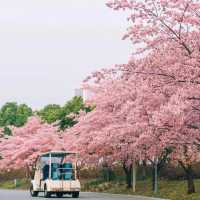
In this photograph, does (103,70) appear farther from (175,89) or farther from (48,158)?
(48,158)

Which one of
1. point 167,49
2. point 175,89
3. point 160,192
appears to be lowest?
point 160,192

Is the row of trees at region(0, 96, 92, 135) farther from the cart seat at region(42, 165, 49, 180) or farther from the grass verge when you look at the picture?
the cart seat at region(42, 165, 49, 180)

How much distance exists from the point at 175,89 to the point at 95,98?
2358 cm

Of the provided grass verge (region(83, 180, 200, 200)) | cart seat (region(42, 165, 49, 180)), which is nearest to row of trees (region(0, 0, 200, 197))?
grass verge (region(83, 180, 200, 200))

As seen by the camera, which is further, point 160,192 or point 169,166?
point 169,166

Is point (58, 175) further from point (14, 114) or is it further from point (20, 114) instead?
point (14, 114)

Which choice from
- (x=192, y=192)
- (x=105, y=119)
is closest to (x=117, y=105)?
(x=105, y=119)

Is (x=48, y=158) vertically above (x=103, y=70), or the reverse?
(x=103, y=70)

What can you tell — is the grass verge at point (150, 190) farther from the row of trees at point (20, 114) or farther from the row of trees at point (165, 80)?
the row of trees at point (20, 114)

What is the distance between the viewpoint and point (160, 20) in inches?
1034

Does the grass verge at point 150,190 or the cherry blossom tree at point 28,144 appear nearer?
the grass verge at point 150,190

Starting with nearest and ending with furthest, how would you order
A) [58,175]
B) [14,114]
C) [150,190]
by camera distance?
[58,175]
[150,190]
[14,114]

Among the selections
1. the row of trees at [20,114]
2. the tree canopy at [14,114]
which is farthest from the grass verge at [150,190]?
the tree canopy at [14,114]

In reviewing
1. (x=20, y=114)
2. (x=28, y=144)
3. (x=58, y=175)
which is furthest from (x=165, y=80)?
(x=20, y=114)
